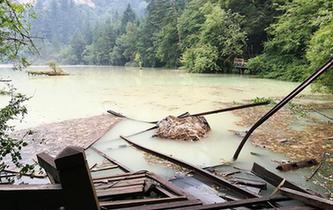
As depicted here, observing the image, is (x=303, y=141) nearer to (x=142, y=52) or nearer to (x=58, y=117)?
(x=58, y=117)

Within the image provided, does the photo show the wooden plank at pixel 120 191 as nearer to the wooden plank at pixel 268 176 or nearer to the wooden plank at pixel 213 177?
the wooden plank at pixel 213 177

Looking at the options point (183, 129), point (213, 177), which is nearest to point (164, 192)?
point (213, 177)

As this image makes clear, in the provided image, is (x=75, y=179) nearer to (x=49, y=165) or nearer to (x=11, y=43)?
(x=49, y=165)

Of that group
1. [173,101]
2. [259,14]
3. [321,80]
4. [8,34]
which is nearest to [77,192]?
[8,34]

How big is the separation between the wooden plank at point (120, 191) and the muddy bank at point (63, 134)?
10.1 feet

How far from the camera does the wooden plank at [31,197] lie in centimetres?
116

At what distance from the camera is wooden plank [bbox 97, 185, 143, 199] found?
322 cm

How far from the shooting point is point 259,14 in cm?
2959

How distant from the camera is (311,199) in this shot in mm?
2908

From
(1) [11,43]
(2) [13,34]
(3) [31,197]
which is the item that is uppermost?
(2) [13,34]

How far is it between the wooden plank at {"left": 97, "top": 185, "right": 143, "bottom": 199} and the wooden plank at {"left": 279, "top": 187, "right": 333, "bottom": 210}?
156cm

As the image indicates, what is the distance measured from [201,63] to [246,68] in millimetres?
4586

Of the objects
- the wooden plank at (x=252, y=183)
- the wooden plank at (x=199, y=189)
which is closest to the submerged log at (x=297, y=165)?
the wooden plank at (x=252, y=183)

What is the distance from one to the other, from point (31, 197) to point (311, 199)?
2645mm
